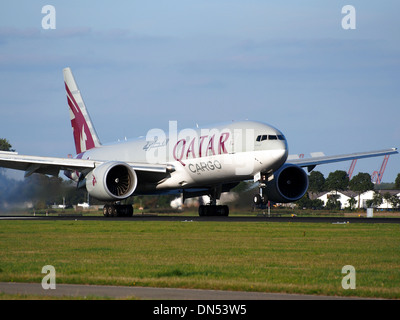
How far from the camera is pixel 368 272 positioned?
19141mm

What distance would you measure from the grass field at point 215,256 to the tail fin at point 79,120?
2628cm

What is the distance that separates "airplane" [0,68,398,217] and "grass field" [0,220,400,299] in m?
8.61

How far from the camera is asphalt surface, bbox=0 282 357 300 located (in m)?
15.0

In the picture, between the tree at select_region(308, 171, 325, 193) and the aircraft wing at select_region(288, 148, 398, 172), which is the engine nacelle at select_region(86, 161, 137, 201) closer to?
the aircraft wing at select_region(288, 148, 398, 172)

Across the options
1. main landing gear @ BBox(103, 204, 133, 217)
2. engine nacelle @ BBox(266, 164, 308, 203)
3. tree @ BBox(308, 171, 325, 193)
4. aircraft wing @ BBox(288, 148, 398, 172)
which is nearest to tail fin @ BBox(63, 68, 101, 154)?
main landing gear @ BBox(103, 204, 133, 217)

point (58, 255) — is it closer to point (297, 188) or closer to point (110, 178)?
point (110, 178)

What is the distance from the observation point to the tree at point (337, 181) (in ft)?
342

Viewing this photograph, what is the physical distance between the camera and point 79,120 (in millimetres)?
63812

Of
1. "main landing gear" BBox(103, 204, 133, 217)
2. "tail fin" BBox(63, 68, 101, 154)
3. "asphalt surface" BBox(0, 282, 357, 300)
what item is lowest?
"asphalt surface" BBox(0, 282, 357, 300)

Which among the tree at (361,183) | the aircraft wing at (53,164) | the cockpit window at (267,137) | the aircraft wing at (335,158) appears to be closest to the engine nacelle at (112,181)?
the aircraft wing at (53,164)

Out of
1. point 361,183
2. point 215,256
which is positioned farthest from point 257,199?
point 361,183

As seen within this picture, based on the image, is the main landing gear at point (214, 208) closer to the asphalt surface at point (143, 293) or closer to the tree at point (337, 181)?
the asphalt surface at point (143, 293)

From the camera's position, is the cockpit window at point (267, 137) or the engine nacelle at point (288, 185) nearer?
the cockpit window at point (267, 137)

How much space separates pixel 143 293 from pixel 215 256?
305 inches
